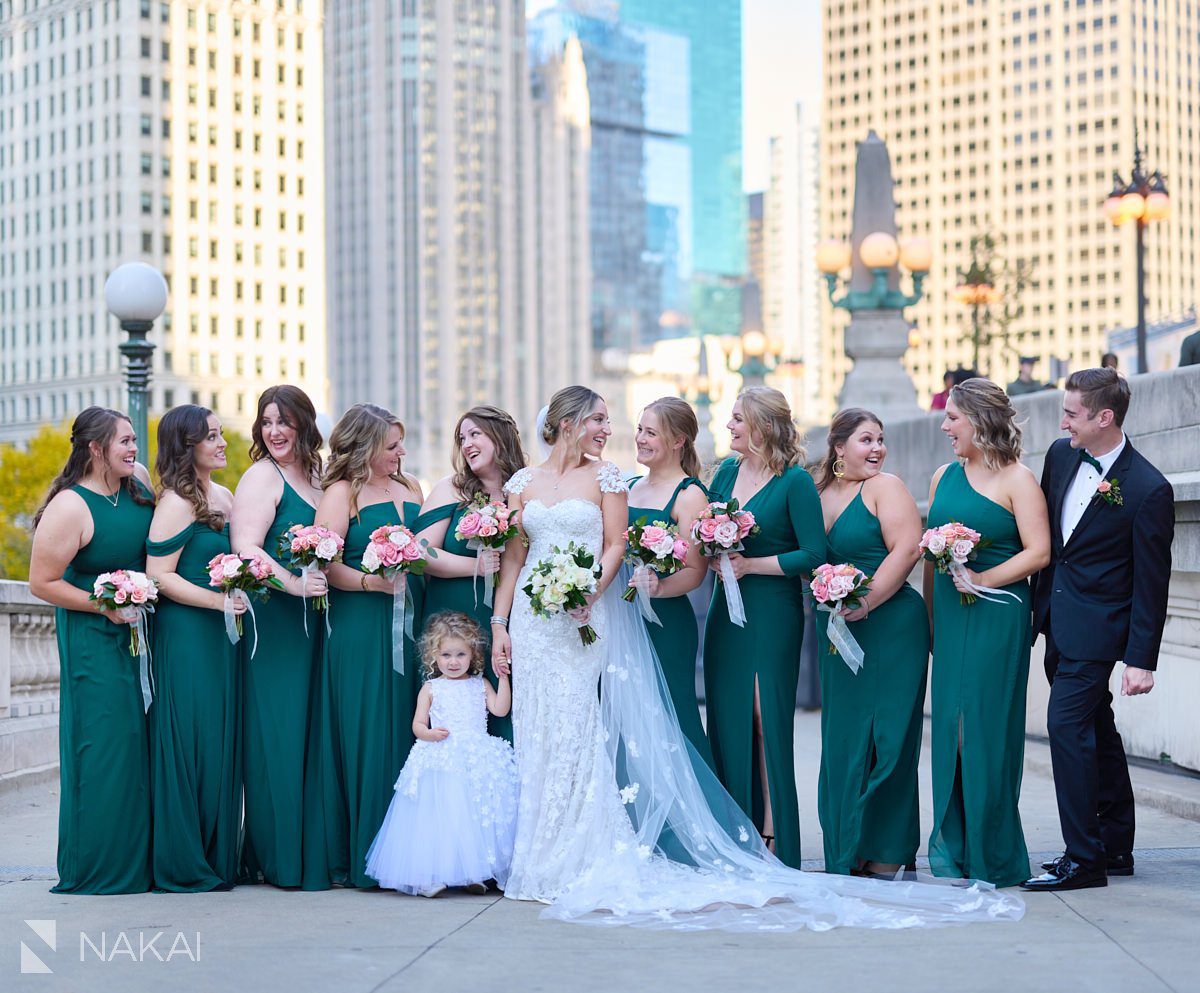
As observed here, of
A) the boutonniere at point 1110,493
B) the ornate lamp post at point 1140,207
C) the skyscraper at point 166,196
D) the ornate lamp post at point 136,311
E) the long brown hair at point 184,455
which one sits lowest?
the boutonniere at point 1110,493

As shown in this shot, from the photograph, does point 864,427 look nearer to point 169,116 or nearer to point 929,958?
point 929,958

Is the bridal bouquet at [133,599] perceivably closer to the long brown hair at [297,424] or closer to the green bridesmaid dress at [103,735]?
the green bridesmaid dress at [103,735]

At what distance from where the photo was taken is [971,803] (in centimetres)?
813

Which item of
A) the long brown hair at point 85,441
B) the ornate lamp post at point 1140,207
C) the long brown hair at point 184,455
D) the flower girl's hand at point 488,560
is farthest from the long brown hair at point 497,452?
the ornate lamp post at point 1140,207

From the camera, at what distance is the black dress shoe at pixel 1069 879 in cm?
→ 788

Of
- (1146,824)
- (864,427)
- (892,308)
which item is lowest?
(1146,824)

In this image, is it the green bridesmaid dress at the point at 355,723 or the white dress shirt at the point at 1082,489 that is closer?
the white dress shirt at the point at 1082,489

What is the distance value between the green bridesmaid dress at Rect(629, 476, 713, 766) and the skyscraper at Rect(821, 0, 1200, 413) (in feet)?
414

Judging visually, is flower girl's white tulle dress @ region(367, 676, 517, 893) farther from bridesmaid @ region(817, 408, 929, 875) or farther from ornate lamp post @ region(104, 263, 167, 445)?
ornate lamp post @ region(104, 263, 167, 445)

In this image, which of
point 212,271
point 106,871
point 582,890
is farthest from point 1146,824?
point 212,271

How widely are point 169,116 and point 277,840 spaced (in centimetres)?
12496

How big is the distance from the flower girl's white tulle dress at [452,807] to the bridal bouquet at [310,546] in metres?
0.81

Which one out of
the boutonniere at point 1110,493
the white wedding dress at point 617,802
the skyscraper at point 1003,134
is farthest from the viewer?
the skyscraper at point 1003,134

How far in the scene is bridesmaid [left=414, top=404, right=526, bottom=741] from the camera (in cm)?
870
